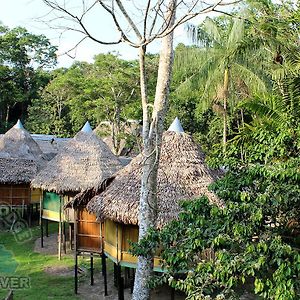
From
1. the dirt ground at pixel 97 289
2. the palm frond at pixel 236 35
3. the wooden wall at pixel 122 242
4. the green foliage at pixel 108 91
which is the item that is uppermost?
the palm frond at pixel 236 35

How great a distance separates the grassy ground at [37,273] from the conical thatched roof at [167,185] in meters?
2.34

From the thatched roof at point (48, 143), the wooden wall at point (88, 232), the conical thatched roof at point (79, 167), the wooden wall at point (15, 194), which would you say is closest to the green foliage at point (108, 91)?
the thatched roof at point (48, 143)

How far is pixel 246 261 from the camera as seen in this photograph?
4.00 m

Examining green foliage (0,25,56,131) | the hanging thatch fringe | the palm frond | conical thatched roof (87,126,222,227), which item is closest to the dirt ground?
conical thatched roof (87,126,222,227)

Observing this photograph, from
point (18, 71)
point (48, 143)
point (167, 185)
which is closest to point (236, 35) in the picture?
point (167, 185)

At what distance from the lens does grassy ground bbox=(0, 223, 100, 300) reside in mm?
10523

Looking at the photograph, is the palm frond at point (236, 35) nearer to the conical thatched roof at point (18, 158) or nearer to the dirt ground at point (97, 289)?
the dirt ground at point (97, 289)

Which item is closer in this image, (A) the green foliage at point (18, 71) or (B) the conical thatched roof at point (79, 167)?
(B) the conical thatched roof at point (79, 167)

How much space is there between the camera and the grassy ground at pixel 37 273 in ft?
34.5

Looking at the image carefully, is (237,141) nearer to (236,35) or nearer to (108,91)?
(236,35)

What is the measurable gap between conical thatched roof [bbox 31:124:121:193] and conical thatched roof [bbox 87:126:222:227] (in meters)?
3.76

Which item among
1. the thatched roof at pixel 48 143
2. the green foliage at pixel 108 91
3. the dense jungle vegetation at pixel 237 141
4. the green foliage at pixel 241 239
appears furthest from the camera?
the thatched roof at pixel 48 143

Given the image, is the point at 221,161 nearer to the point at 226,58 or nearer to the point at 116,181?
the point at 116,181

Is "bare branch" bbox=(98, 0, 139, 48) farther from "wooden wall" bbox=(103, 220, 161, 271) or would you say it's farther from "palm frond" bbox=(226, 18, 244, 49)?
"palm frond" bbox=(226, 18, 244, 49)
